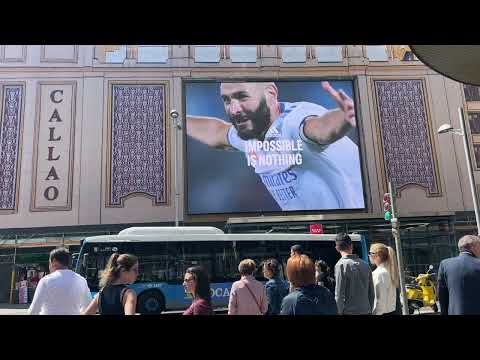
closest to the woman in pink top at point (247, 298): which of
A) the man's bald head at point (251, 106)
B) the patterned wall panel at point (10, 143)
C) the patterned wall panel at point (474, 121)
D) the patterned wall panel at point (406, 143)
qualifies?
the man's bald head at point (251, 106)

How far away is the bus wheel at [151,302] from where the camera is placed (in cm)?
1194

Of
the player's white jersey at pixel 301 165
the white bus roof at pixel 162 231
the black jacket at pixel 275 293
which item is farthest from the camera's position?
the player's white jersey at pixel 301 165

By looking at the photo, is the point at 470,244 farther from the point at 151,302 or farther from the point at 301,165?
the point at 301,165

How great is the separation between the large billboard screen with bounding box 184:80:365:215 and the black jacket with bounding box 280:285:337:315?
18.7 m

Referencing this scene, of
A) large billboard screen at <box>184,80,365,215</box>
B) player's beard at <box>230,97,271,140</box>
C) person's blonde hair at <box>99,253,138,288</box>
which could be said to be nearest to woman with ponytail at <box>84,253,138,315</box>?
person's blonde hair at <box>99,253,138,288</box>

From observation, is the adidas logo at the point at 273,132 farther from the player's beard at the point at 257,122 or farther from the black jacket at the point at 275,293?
the black jacket at the point at 275,293

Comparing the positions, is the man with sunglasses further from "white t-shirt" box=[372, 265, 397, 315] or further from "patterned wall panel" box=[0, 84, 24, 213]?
"patterned wall panel" box=[0, 84, 24, 213]

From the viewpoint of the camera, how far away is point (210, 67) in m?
23.1

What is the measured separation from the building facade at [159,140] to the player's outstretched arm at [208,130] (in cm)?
63

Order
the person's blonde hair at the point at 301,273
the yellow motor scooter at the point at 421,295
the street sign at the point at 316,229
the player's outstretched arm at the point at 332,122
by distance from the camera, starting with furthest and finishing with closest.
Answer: the player's outstretched arm at the point at 332,122 → the street sign at the point at 316,229 → the yellow motor scooter at the point at 421,295 → the person's blonde hair at the point at 301,273

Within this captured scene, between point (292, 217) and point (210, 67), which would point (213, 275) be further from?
point (210, 67)

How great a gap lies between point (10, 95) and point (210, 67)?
9.77m

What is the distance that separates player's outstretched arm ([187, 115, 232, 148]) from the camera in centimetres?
2209
